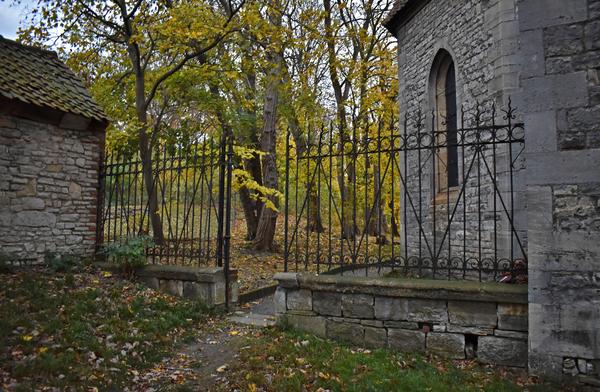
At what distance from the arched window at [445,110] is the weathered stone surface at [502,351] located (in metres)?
4.73

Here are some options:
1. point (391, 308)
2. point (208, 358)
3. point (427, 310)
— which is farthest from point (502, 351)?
point (208, 358)

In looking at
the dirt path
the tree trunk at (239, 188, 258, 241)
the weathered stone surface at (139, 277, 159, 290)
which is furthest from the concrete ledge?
the tree trunk at (239, 188, 258, 241)

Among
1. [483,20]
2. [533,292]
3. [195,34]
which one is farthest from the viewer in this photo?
[195,34]

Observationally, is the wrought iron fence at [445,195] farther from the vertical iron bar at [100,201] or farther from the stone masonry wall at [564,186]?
the vertical iron bar at [100,201]

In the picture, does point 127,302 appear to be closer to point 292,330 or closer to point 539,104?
point 292,330

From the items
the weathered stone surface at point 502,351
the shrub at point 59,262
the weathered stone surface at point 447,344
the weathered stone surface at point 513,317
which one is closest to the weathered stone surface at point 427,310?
the weathered stone surface at point 447,344

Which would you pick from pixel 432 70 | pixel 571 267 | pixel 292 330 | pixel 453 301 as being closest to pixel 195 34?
pixel 432 70

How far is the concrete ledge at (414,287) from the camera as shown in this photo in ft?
13.0

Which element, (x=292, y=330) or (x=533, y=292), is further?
(x=292, y=330)

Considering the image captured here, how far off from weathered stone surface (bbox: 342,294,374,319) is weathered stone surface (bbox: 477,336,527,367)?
119cm

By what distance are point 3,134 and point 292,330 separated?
5.91 meters

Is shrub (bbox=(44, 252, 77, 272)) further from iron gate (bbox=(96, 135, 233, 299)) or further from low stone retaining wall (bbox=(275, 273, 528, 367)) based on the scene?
low stone retaining wall (bbox=(275, 273, 528, 367))

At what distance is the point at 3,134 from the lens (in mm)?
6652

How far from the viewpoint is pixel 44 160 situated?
23.5 ft
